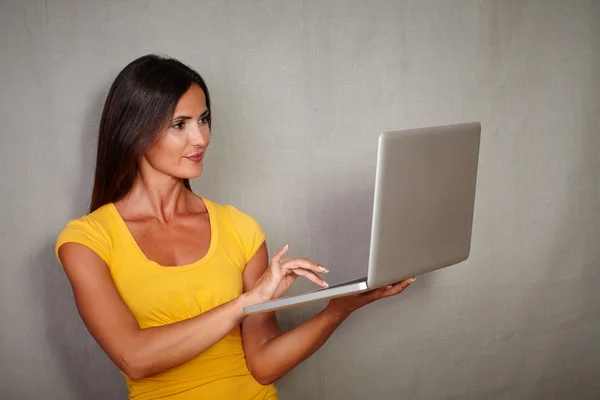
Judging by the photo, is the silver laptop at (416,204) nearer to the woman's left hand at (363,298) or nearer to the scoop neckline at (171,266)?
the woman's left hand at (363,298)

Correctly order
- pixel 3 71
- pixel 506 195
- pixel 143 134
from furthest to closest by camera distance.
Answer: pixel 506 195 < pixel 3 71 < pixel 143 134

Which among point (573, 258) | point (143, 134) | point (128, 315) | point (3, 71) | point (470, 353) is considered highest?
point (3, 71)

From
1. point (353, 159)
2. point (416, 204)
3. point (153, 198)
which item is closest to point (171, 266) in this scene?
point (153, 198)

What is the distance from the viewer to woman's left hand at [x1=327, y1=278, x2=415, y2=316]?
186 cm

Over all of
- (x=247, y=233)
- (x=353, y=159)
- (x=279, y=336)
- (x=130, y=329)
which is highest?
(x=353, y=159)

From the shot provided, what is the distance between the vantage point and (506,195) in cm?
279

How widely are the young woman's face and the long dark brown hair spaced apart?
0.8 inches

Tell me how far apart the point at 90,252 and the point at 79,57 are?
0.73 m

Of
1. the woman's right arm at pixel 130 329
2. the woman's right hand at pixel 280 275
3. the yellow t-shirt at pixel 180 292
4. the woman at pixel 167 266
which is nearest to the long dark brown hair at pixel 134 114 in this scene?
the woman at pixel 167 266

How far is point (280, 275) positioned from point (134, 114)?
0.59 meters

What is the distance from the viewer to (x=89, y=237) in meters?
1.87

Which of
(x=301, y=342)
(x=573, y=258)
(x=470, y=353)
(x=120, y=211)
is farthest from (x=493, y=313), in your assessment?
(x=120, y=211)

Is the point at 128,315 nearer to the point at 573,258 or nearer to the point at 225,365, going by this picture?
the point at 225,365

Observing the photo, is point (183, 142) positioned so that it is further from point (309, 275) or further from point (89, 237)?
point (309, 275)
